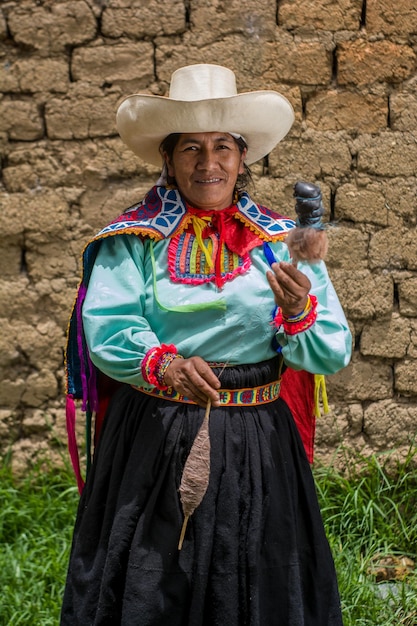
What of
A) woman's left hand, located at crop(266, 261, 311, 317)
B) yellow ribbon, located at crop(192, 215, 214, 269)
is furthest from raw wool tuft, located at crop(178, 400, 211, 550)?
yellow ribbon, located at crop(192, 215, 214, 269)

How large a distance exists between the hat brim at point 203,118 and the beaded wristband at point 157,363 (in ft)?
2.23

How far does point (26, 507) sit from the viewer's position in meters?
3.98

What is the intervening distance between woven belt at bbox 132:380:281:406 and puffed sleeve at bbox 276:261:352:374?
133 millimetres

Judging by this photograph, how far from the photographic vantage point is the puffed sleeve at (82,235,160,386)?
2.44 m

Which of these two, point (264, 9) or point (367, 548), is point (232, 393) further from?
point (264, 9)

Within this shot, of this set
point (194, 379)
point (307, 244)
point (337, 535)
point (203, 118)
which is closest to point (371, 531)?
point (337, 535)

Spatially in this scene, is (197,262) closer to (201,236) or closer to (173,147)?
(201,236)

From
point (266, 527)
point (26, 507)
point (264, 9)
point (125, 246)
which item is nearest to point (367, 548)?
point (266, 527)

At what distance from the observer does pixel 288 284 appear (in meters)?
2.29

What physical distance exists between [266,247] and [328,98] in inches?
59.4

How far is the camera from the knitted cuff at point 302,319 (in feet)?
7.84

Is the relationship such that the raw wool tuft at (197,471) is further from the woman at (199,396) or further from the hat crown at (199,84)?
the hat crown at (199,84)

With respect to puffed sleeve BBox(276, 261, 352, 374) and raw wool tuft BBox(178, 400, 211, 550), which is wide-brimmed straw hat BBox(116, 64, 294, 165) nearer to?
puffed sleeve BBox(276, 261, 352, 374)

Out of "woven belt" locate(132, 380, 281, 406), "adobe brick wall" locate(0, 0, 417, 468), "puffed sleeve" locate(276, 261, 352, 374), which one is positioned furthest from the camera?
"adobe brick wall" locate(0, 0, 417, 468)
